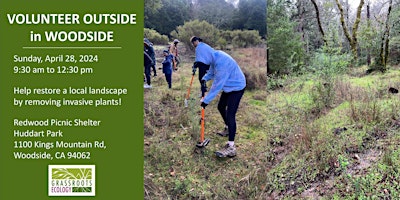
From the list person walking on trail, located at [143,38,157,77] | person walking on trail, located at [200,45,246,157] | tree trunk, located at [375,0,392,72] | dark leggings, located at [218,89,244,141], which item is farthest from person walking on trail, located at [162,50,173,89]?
tree trunk, located at [375,0,392,72]

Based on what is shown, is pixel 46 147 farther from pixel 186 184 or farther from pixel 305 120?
pixel 305 120

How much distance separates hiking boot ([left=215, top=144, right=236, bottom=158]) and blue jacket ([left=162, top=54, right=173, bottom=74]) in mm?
1054

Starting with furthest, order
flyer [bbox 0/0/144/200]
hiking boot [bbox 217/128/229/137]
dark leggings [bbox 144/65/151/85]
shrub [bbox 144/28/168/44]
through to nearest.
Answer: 1. hiking boot [bbox 217/128/229/137]
2. dark leggings [bbox 144/65/151/85]
3. shrub [bbox 144/28/168/44]
4. flyer [bbox 0/0/144/200]

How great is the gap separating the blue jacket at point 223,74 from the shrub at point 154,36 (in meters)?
0.48

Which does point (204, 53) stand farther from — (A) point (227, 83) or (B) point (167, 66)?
(B) point (167, 66)

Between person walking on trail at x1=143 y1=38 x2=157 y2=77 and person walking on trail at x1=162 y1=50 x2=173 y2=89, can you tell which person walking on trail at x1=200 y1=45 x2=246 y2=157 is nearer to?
person walking on trail at x1=162 y1=50 x2=173 y2=89

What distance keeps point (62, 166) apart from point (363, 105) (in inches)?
161

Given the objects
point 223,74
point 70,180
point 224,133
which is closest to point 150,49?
point 223,74

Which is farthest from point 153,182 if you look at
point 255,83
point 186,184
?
point 255,83

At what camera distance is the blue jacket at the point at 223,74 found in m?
3.33

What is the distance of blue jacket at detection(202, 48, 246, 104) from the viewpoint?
10.9ft

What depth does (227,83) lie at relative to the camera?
342 centimetres

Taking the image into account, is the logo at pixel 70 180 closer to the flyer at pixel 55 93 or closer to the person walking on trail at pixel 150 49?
the flyer at pixel 55 93

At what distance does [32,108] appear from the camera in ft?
7.72
